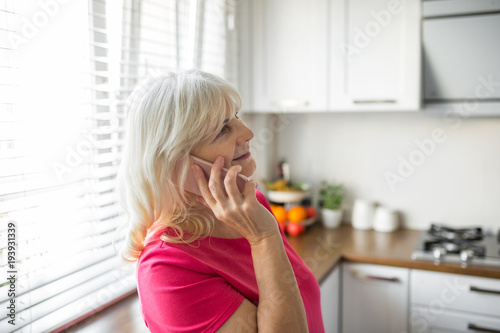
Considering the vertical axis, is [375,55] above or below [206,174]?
above

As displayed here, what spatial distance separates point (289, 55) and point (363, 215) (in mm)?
917

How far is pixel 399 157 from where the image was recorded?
2.47 metres

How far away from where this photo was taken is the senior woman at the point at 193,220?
97cm

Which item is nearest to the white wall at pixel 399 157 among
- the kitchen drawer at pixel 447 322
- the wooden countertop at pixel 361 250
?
the wooden countertop at pixel 361 250

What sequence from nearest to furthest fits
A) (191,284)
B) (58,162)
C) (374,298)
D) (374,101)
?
(191,284)
(58,162)
(374,298)
(374,101)

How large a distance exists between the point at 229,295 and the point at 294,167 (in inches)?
70.2

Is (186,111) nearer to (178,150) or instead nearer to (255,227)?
(178,150)

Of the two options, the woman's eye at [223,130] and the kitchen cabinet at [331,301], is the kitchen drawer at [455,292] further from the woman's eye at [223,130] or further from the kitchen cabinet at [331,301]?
the woman's eye at [223,130]

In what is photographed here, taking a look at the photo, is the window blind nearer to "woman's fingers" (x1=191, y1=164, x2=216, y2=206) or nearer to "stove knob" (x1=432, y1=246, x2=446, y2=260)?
"woman's fingers" (x1=191, y1=164, x2=216, y2=206)

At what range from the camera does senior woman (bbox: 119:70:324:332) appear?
97cm

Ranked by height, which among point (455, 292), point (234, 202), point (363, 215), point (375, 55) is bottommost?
point (455, 292)

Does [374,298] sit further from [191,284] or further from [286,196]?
[191,284]

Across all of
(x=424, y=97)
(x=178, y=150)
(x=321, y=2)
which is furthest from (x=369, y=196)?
(x=178, y=150)

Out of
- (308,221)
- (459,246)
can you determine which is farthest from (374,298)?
(308,221)
